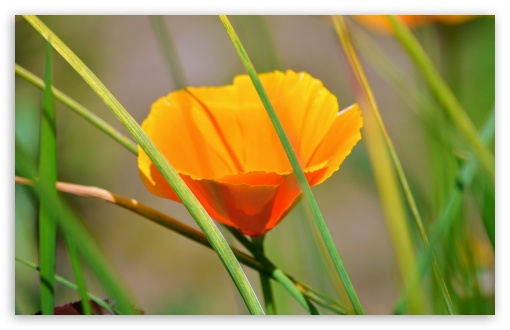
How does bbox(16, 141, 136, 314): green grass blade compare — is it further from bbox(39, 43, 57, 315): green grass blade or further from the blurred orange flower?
the blurred orange flower

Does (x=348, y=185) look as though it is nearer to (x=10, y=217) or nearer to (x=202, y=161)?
(x=202, y=161)

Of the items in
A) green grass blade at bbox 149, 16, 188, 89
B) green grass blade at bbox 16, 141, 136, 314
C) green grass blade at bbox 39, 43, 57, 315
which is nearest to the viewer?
green grass blade at bbox 16, 141, 136, 314

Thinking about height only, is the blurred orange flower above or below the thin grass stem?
above

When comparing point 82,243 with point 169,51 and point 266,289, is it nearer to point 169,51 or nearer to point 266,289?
point 266,289

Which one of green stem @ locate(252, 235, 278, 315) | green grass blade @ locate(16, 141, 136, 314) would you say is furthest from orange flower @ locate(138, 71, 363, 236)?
green grass blade @ locate(16, 141, 136, 314)

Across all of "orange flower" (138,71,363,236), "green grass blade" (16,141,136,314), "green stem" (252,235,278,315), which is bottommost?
"green stem" (252,235,278,315)

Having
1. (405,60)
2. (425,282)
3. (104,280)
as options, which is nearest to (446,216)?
(425,282)
